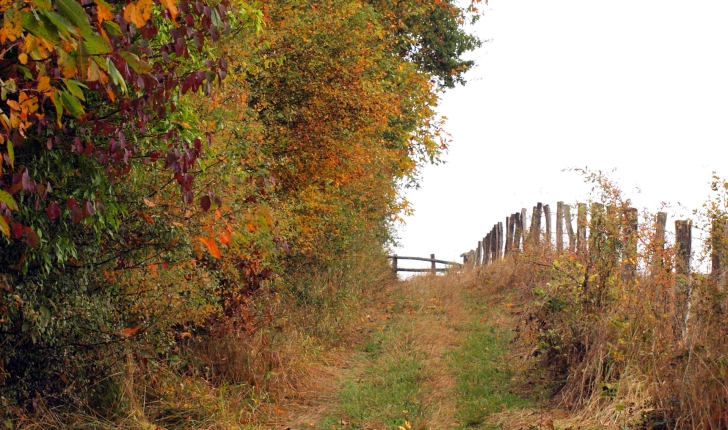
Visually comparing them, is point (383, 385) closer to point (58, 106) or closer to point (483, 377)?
point (483, 377)

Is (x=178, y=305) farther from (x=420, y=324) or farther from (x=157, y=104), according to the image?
(x=420, y=324)

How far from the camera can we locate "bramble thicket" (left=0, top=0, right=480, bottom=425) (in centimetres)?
400

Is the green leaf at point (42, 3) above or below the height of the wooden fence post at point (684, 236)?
above

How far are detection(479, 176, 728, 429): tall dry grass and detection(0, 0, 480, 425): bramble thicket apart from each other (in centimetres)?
336

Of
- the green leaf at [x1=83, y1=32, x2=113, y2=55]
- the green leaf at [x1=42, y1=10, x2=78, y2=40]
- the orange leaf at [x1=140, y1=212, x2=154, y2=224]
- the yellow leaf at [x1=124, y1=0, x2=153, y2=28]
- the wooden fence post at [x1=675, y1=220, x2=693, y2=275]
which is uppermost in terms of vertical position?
the yellow leaf at [x1=124, y1=0, x2=153, y2=28]

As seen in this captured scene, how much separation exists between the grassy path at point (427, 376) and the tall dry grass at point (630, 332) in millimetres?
795

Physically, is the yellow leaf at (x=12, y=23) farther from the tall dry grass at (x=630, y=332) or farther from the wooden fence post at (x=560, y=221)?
the wooden fence post at (x=560, y=221)

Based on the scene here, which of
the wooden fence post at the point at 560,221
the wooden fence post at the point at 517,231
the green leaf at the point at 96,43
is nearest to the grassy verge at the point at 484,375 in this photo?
the wooden fence post at the point at 560,221

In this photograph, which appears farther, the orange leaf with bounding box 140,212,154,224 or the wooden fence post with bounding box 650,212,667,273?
the wooden fence post with bounding box 650,212,667,273

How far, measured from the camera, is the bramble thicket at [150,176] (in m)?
4.00

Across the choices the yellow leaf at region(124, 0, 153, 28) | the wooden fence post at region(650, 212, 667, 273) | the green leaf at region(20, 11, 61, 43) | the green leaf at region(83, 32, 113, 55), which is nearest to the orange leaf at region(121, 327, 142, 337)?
the yellow leaf at region(124, 0, 153, 28)

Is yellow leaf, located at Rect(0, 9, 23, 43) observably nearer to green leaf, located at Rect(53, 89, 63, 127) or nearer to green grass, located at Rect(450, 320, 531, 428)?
green leaf, located at Rect(53, 89, 63, 127)

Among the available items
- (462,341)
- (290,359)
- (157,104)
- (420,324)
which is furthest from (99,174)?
(420,324)

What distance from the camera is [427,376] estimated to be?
9.47 metres
